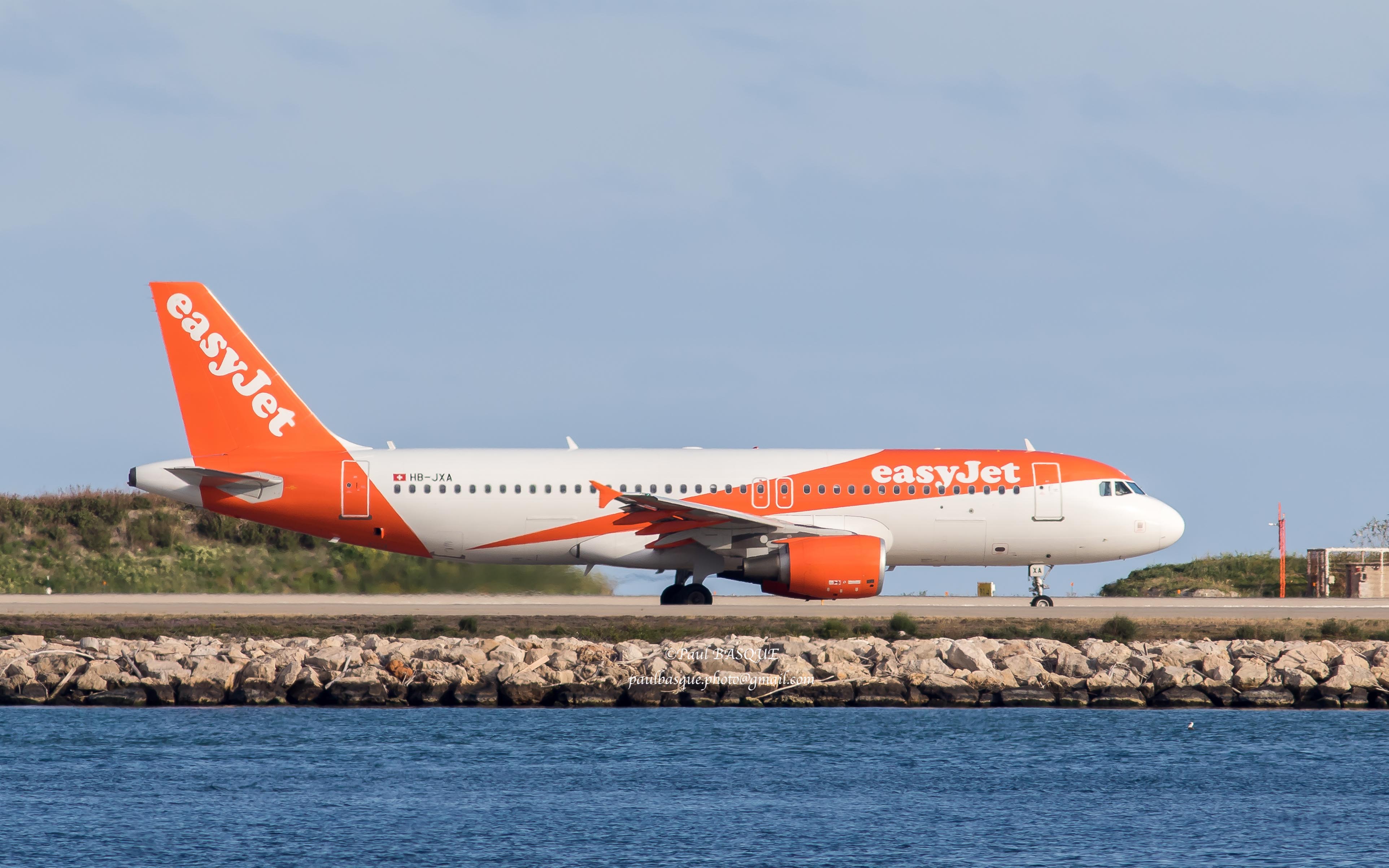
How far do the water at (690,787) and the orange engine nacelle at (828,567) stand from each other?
19.3 ft

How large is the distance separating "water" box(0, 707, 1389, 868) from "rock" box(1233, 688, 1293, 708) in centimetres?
Answer: 26

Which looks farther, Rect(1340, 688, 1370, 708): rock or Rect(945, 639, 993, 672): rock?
Rect(945, 639, 993, 672): rock

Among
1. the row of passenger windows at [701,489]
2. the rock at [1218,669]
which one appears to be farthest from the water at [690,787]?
the row of passenger windows at [701,489]

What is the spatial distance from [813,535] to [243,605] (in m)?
12.0

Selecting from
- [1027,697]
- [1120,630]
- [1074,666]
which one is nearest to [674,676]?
[1027,697]

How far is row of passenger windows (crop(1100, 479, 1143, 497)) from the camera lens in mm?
34125

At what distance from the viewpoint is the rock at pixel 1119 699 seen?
A: 25641 mm

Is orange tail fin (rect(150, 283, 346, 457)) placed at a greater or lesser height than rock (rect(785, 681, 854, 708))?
greater

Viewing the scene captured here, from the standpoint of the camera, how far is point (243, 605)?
3312 centimetres

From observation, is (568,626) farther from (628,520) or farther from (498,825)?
(498,825)

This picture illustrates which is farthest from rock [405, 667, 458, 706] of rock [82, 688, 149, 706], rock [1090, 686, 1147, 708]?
rock [1090, 686, 1147, 708]

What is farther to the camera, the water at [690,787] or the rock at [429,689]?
the rock at [429,689]

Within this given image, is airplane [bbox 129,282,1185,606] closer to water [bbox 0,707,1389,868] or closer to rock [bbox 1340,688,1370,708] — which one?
water [bbox 0,707,1389,868]

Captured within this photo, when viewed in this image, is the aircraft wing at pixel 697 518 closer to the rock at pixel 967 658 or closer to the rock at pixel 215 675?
the rock at pixel 967 658
